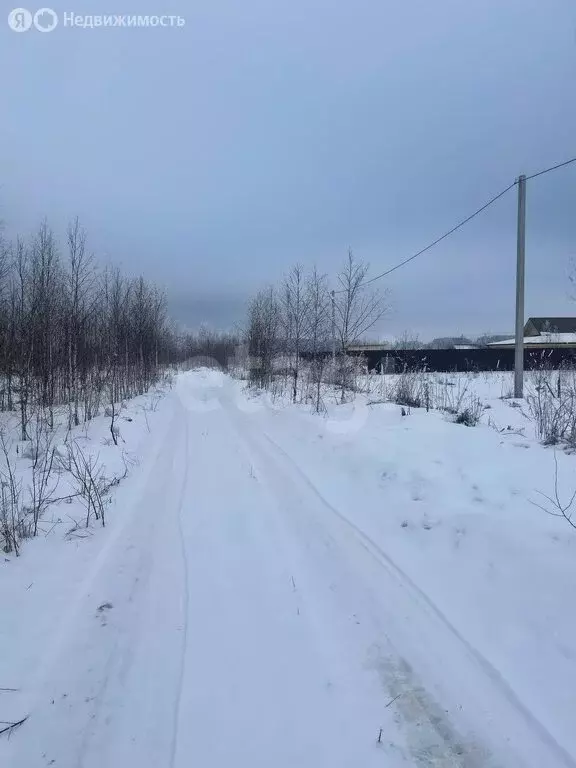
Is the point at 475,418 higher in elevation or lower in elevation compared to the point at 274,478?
higher

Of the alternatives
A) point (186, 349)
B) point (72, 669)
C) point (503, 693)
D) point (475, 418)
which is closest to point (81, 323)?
point (475, 418)

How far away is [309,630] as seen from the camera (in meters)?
3.22

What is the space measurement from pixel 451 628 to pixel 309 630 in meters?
1.04

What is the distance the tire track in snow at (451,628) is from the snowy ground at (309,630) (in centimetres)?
1

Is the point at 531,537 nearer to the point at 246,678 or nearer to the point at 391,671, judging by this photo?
the point at 391,671

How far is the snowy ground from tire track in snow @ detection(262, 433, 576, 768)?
0.04 ft

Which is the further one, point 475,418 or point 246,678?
point 475,418

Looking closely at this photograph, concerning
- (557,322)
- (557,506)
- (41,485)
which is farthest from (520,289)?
(557,322)

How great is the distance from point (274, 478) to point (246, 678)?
4505 mm

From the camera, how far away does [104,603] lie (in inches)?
140

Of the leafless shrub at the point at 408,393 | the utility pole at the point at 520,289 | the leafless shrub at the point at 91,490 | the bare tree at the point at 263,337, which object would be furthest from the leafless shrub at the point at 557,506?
the bare tree at the point at 263,337

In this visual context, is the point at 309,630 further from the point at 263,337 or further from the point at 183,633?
the point at 263,337

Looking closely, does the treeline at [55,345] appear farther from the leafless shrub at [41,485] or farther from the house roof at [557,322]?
the house roof at [557,322]

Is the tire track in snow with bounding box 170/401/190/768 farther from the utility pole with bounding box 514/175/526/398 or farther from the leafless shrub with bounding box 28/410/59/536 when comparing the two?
the utility pole with bounding box 514/175/526/398
